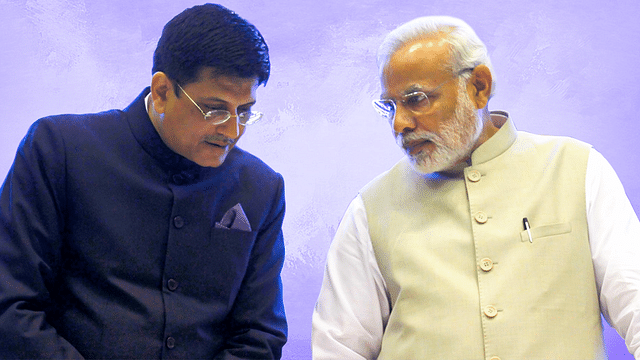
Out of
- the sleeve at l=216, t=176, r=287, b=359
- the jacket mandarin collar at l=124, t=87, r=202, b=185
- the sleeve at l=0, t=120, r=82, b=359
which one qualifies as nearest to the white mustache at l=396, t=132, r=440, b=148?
the sleeve at l=216, t=176, r=287, b=359

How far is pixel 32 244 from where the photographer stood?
1.86 meters

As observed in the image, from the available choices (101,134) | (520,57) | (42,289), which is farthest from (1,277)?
(520,57)

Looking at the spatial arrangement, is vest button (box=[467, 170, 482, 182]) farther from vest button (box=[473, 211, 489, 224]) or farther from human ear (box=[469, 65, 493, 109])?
human ear (box=[469, 65, 493, 109])

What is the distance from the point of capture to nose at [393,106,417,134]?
6.99 feet

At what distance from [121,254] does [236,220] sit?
1.30ft

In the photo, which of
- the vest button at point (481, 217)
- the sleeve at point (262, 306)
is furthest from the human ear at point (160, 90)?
the vest button at point (481, 217)

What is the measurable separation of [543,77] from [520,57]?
149 mm

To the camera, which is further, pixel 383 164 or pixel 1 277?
pixel 383 164

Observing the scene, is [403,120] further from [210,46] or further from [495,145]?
[210,46]

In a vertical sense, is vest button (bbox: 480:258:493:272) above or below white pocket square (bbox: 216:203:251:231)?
below

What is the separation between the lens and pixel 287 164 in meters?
3.15

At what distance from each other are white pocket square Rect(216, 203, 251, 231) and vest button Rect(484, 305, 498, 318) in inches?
32.2

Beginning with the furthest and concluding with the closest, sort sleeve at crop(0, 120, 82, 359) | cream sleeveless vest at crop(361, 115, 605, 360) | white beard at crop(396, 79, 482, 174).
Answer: white beard at crop(396, 79, 482, 174), cream sleeveless vest at crop(361, 115, 605, 360), sleeve at crop(0, 120, 82, 359)

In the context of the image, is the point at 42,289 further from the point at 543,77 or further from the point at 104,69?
the point at 543,77
